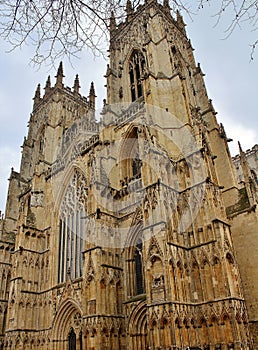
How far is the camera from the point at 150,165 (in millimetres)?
15633

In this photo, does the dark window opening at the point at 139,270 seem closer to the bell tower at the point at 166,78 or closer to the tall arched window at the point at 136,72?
the bell tower at the point at 166,78

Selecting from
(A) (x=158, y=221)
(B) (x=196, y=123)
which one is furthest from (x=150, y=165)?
(B) (x=196, y=123)

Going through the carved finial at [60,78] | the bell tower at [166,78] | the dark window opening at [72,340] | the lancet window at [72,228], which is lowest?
the dark window opening at [72,340]

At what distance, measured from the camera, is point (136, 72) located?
1015 inches

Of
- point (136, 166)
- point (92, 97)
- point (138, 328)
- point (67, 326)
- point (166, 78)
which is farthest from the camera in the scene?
point (92, 97)

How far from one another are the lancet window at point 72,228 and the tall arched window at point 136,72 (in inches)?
299

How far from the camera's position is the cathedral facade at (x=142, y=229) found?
13.0 metres

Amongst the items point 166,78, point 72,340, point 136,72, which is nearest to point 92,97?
point 136,72

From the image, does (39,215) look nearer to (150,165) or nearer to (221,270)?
(150,165)

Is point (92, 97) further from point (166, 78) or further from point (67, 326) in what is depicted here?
point (67, 326)

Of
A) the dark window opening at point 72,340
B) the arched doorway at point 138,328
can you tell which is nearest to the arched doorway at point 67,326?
the dark window opening at point 72,340

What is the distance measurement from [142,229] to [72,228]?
670 cm

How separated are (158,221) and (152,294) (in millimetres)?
2952

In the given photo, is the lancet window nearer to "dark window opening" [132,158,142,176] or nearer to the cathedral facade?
the cathedral facade
